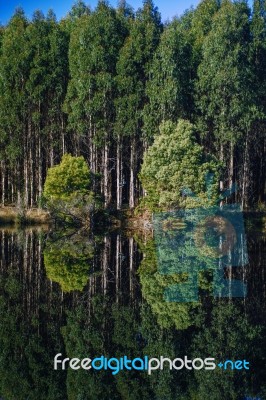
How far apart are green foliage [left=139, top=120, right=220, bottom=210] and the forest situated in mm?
64

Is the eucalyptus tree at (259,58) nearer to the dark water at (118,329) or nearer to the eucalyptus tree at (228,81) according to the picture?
the eucalyptus tree at (228,81)

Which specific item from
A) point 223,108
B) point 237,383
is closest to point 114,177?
point 223,108

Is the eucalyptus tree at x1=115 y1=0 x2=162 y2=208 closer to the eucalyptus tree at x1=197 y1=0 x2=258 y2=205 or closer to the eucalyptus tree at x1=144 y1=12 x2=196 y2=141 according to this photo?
the eucalyptus tree at x1=144 y1=12 x2=196 y2=141

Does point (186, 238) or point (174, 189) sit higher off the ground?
point (174, 189)

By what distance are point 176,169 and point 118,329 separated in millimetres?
21538

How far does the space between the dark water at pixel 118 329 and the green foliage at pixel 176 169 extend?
1177 cm

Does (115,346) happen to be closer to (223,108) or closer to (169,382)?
(169,382)

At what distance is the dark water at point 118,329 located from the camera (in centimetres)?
930

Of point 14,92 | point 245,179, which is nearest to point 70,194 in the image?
point 14,92

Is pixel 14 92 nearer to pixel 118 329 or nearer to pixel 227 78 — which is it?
pixel 227 78

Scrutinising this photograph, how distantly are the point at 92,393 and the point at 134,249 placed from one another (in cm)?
1624

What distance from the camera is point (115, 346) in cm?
1098

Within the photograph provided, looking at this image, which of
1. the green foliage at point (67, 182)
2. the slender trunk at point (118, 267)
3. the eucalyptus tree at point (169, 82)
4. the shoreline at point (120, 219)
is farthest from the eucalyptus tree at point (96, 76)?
the slender trunk at point (118, 267)

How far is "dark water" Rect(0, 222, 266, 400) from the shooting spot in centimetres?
930
